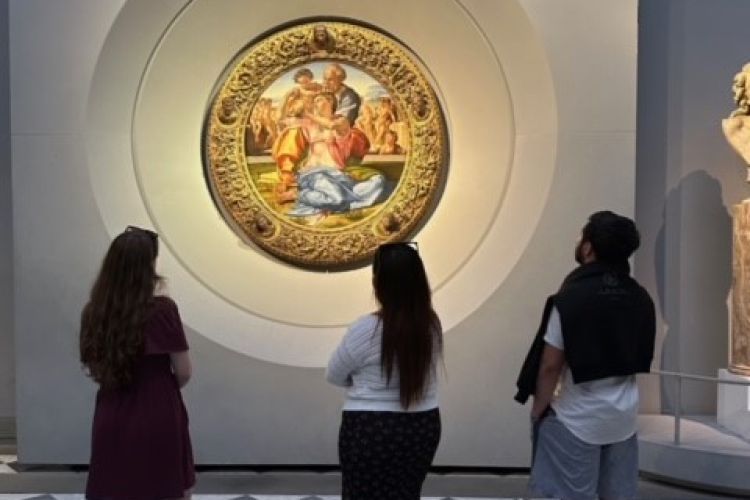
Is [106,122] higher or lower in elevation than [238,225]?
higher

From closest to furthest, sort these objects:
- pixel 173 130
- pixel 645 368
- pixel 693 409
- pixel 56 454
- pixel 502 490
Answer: pixel 645 368, pixel 502 490, pixel 56 454, pixel 173 130, pixel 693 409

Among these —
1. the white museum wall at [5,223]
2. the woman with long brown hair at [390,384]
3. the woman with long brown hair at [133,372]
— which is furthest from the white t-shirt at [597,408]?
the white museum wall at [5,223]

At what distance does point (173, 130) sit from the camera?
22.7ft

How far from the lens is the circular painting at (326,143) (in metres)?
6.92

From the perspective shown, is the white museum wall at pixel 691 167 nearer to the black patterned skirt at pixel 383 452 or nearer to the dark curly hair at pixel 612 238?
the dark curly hair at pixel 612 238

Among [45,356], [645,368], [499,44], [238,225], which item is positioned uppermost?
[499,44]

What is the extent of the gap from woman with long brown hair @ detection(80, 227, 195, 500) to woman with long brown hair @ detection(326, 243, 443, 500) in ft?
2.42

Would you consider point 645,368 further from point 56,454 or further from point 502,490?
point 56,454

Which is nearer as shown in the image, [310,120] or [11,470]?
[11,470]

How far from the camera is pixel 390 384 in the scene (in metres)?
3.04

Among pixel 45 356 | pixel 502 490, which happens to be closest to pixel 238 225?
pixel 45 356

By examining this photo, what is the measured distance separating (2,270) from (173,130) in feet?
7.30

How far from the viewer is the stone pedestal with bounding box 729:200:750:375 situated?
655 cm

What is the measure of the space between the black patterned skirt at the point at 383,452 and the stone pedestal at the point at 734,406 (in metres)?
4.18
